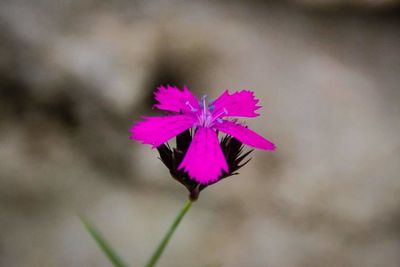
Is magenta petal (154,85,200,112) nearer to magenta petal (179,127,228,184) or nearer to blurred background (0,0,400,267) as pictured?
magenta petal (179,127,228,184)

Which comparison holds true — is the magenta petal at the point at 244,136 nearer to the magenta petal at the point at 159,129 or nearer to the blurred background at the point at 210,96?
the magenta petal at the point at 159,129

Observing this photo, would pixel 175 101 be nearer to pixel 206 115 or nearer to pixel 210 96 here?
pixel 206 115

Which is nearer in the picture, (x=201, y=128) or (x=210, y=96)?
(x=201, y=128)

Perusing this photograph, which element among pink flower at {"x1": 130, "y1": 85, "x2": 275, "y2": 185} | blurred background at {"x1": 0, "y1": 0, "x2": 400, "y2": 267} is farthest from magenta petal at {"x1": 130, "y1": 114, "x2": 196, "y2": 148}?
blurred background at {"x1": 0, "y1": 0, "x2": 400, "y2": 267}

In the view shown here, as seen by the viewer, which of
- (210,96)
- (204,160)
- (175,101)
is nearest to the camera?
(204,160)

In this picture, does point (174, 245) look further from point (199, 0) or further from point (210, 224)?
point (199, 0)

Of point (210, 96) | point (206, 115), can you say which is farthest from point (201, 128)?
point (210, 96)

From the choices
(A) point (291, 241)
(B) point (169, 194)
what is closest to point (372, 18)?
(A) point (291, 241)
